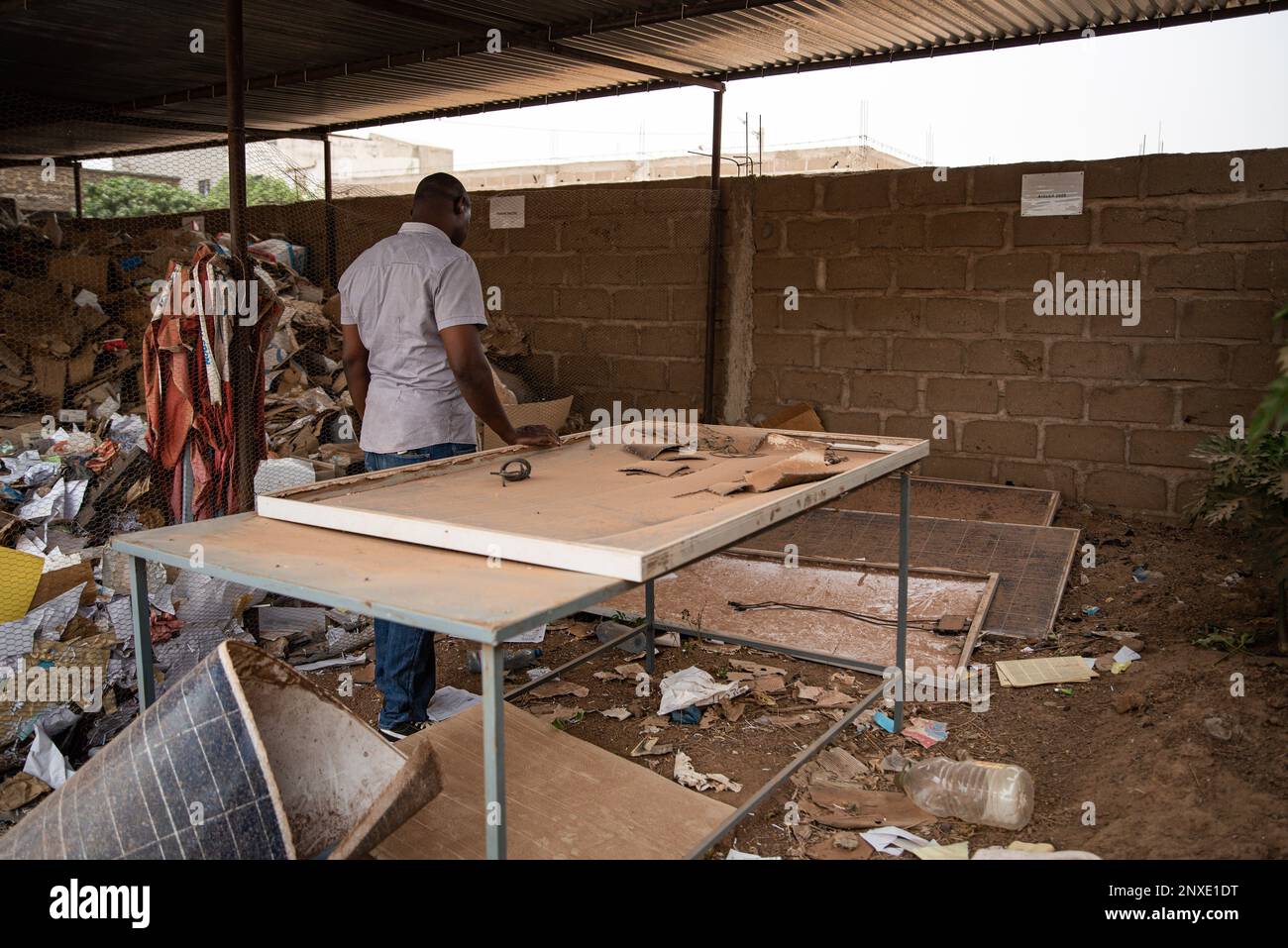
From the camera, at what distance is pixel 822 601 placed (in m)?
5.11

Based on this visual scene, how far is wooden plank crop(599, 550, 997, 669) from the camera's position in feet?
14.9

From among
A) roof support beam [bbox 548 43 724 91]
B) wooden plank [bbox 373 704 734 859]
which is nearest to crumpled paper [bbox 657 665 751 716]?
wooden plank [bbox 373 704 734 859]

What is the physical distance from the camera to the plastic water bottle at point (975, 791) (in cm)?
311

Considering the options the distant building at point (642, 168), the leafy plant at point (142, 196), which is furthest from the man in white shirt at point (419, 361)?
the distant building at point (642, 168)

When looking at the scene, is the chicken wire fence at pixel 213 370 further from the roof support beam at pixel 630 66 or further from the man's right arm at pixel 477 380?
the man's right arm at pixel 477 380

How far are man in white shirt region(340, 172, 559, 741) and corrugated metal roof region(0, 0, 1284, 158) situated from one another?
7.01 ft

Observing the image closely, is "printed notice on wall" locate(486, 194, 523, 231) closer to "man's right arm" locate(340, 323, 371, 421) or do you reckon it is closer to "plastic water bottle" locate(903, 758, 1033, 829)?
"man's right arm" locate(340, 323, 371, 421)

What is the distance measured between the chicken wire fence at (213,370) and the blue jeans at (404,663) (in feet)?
3.26

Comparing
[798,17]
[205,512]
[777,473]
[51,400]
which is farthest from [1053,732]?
[51,400]

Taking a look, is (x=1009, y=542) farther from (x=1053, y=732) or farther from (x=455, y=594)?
(x=455, y=594)

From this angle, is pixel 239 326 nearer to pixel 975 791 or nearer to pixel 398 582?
pixel 398 582

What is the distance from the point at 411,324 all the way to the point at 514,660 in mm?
1700

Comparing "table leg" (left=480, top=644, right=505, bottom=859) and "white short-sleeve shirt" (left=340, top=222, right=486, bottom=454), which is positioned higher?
"white short-sleeve shirt" (left=340, top=222, right=486, bottom=454)

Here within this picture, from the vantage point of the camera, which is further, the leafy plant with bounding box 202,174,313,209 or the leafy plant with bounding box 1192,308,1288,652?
the leafy plant with bounding box 202,174,313,209
